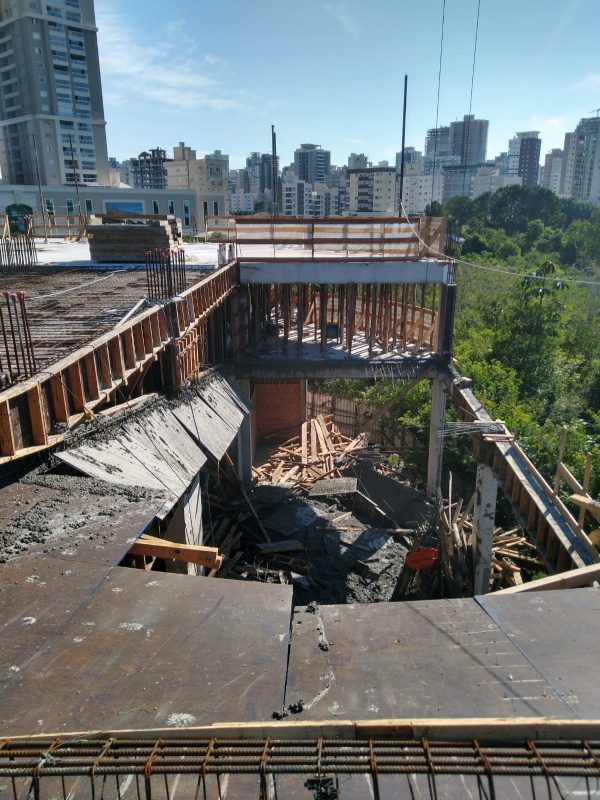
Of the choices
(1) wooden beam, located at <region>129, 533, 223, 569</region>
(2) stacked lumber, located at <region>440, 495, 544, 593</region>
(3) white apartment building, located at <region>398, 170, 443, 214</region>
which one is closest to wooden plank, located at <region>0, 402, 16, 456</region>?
(1) wooden beam, located at <region>129, 533, 223, 569</region>

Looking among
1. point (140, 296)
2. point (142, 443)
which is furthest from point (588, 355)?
point (142, 443)

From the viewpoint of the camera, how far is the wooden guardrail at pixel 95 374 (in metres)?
6.98

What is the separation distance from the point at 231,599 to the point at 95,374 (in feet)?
14.0

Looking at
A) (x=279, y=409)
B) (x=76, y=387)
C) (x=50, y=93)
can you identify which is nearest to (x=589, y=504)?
(x=76, y=387)

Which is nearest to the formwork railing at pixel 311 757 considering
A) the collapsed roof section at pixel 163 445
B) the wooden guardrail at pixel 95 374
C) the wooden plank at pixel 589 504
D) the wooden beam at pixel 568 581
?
the collapsed roof section at pixel 163 445

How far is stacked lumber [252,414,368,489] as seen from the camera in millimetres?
20281

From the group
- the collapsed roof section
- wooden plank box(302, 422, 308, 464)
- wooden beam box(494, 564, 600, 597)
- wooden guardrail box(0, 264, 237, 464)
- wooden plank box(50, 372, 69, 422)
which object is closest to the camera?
wooden guardrail box(0, 264, 237, 464)

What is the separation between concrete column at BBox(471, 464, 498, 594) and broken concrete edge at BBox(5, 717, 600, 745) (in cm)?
946

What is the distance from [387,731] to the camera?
4.00 m

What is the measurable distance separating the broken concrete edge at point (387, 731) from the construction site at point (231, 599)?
16 millimetres

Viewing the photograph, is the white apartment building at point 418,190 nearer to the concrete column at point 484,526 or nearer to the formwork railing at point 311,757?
the concrete column at point 484,526

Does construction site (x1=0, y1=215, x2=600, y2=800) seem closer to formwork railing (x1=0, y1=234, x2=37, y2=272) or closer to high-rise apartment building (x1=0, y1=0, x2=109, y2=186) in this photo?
formwork railing (x1=0, y1=234, x2=37, y2=272)

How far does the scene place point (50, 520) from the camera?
6.55 m

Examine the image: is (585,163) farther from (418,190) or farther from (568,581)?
(568,581)
